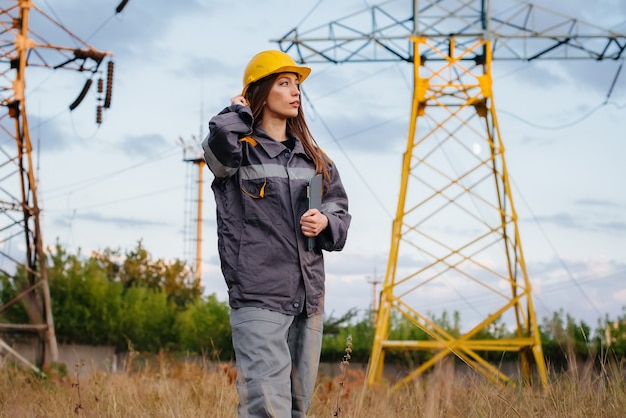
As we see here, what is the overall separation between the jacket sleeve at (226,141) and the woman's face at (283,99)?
23 cm

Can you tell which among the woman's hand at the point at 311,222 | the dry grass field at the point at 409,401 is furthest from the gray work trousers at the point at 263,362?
the woman's hand at the point at 311,222

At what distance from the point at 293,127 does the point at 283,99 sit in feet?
0.64

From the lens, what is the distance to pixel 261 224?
13.5ft

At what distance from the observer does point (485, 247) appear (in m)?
13.6

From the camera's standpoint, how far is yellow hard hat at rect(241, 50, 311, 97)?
441 cm

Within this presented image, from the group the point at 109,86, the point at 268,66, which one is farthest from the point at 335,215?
the point at 109,86

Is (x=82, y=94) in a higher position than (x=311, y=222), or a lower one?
higher

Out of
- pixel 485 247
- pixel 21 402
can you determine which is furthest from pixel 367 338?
pixel 21 402

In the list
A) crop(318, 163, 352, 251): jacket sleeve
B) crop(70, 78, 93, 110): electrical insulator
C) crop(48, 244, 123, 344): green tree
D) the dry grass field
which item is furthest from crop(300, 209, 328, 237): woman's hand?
crop(48, 244, 123, 344): green tree

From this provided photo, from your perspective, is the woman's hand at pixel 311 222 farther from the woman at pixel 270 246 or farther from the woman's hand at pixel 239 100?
the woman's hand at pixel 239 100

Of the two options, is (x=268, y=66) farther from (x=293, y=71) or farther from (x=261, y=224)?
(x=261, y=224)

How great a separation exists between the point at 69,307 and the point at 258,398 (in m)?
21.2

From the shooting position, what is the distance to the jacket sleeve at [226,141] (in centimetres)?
412

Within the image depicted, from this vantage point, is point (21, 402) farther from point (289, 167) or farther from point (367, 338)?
point (367, 338)
